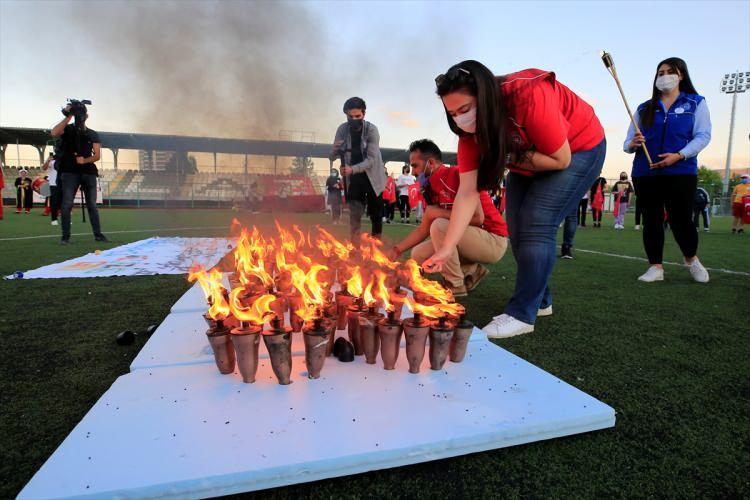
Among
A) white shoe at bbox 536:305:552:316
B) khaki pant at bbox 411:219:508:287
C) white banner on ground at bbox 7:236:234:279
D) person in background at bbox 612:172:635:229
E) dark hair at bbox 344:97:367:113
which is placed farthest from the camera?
person in background at bbox 612:172:635:229

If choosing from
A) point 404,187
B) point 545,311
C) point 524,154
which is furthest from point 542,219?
point 404,187

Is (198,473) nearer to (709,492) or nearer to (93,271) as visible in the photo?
(709,492)

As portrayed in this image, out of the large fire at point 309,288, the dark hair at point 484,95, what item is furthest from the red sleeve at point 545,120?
the large fire at point 309,288

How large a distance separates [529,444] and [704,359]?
56.1 inches

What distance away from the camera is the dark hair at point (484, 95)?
204 centimetres

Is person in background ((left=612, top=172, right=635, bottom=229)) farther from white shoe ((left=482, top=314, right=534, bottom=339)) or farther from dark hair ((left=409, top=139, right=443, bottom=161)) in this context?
white shoe ((left=482, top=314, right=534, bottom=339))

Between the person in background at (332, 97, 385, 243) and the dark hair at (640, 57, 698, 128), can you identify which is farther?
the person in background at (332, 97, 385, 243)

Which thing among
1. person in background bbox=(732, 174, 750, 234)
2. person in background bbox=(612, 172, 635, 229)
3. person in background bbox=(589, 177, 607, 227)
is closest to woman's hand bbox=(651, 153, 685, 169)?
person in background bbox=(732, 174, 750, 234)

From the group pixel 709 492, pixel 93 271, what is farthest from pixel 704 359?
pixel 93 271

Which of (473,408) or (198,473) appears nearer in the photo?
(198,473)

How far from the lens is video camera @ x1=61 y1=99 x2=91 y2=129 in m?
6.69

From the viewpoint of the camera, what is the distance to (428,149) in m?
4.41

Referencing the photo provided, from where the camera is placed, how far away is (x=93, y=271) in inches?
175

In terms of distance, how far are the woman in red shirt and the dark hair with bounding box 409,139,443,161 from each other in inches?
60.2
